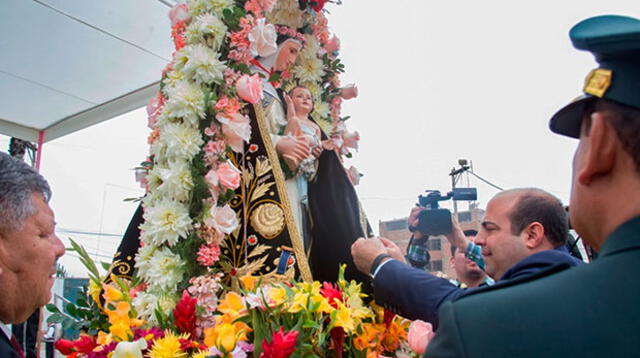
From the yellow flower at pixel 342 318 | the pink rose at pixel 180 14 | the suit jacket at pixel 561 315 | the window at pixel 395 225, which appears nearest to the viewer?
the suit jacket at pixel 561 315

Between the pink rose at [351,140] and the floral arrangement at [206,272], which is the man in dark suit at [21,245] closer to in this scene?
the floral arrangement at [206,272]

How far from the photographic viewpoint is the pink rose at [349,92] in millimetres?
3104

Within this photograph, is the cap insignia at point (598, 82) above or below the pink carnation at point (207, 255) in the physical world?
above

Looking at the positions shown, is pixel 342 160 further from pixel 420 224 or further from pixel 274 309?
pixel 274 309

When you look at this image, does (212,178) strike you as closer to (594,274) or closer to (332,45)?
(332,45)

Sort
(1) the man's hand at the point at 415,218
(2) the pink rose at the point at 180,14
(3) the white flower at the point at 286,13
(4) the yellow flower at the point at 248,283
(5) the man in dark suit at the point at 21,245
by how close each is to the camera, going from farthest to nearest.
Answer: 1. (3) the white flower at the point at 286,13
2. (1) the man's hand at the point at 415,218
3. (2) the pink rose at the point at 180,14
4. (4) the yellow flower at the point at 248,283
5. (5) the man in dark suit at the point at 21,245

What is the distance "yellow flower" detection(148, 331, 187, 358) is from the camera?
1653mm

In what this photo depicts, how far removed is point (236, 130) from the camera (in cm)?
219

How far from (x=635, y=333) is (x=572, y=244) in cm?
211

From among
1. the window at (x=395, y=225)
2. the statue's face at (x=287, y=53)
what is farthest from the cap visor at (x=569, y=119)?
the window at (x=395, y=225)

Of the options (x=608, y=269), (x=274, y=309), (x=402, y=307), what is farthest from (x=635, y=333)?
(x=274, y=309)

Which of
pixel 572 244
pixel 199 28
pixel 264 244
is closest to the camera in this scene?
pixel 264 244

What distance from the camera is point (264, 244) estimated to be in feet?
7.12

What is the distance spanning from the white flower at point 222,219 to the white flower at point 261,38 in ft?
2.67
